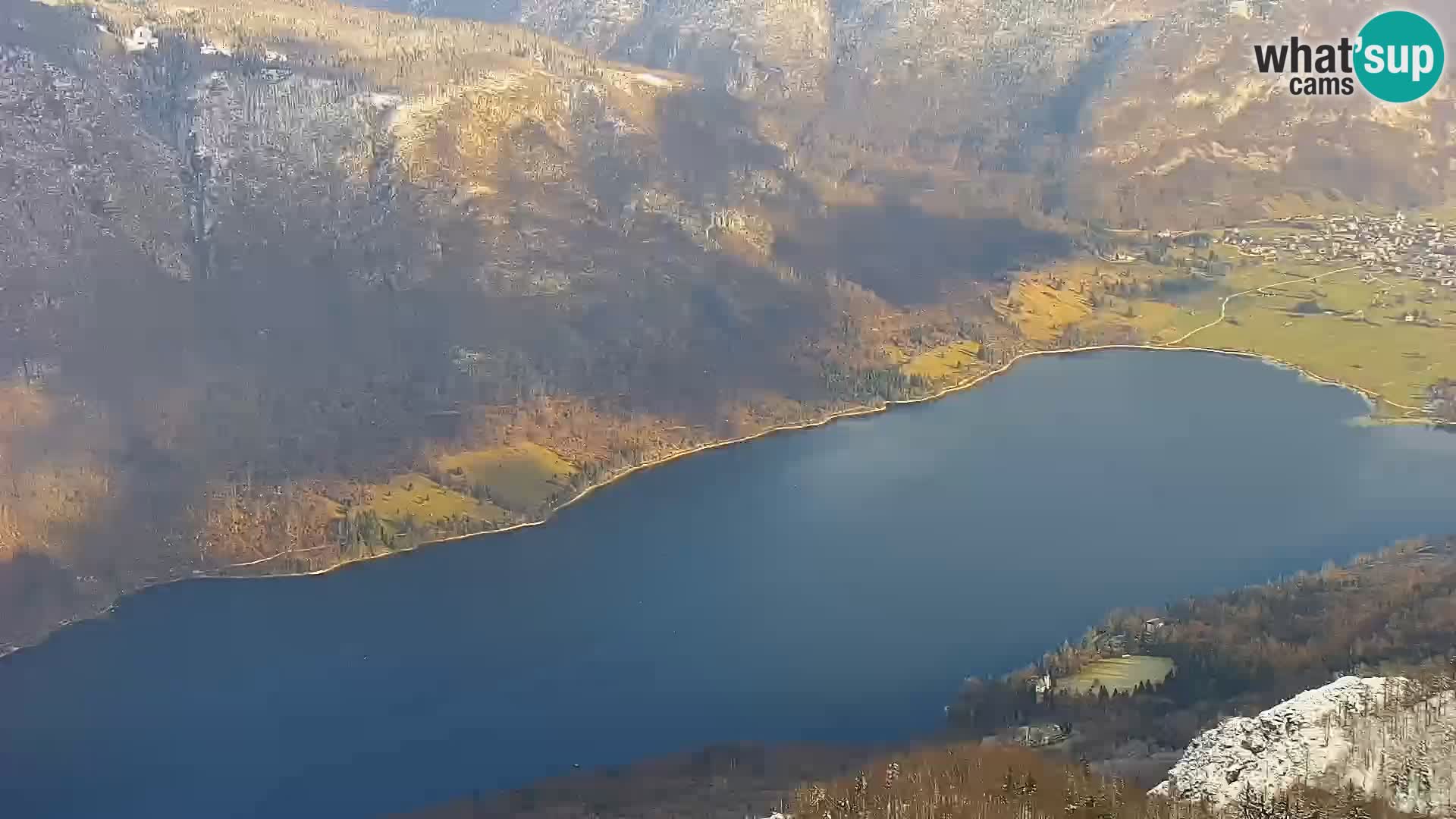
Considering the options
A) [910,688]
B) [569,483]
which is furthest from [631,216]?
[910,688]

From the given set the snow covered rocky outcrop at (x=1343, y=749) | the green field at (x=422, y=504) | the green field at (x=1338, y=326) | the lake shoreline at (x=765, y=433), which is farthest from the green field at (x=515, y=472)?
the snow covered rocky outcrop at (x=1343, y=749)

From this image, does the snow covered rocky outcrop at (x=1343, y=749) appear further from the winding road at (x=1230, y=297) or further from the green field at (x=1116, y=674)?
Result: the winding road at (x=1230, y=297)

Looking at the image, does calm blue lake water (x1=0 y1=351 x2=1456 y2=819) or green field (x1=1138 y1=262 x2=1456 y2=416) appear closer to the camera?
calm blue lake water (x1=0 y1=351 x2=1456 y2=819)

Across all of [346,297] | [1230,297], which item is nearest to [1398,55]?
[1230,297]

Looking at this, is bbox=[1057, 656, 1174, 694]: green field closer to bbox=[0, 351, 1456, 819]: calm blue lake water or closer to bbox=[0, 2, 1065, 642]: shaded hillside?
bbox=[0, 351, 1456, 819]: calm blue lake water

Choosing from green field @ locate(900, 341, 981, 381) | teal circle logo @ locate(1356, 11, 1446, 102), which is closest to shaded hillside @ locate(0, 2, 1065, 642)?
green field @ locate(900, 341, 981, 381)
